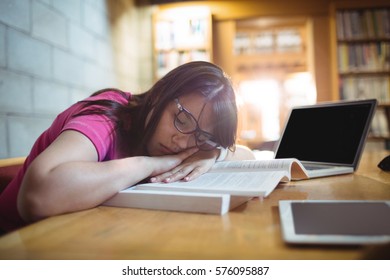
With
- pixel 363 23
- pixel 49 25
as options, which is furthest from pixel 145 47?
pixel 363 23

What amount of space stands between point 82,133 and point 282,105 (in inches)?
222

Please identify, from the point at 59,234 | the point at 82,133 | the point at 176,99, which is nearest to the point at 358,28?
the point at 176,99

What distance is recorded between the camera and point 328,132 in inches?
38.3

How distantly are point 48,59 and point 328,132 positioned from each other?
1.49m

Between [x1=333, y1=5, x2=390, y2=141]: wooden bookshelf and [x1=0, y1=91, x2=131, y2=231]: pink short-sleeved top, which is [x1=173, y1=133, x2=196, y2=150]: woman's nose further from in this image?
[x1=333, y1=5, x2=390, y2=141]: wooden bookshelf

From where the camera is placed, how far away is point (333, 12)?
A: 3.20 meters

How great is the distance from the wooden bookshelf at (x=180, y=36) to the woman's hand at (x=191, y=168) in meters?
2.52

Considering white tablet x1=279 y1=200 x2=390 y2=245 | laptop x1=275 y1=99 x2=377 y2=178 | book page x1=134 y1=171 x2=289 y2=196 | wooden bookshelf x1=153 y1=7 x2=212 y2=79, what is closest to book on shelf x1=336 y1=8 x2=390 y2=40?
wooden bookshelf x1=153 y1=7 x2=212 y2=79

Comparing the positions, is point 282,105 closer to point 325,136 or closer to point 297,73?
point 297,73

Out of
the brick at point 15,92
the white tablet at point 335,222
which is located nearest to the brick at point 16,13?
the brick at point 15,92

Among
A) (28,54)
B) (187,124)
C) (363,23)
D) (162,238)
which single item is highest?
(363,23)

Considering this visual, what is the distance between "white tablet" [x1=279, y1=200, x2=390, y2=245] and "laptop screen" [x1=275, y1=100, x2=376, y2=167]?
50 cm

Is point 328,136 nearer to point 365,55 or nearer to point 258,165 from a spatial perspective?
point 258,165

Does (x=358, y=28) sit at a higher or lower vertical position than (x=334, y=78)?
higher
